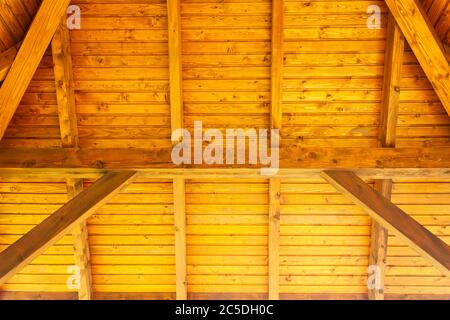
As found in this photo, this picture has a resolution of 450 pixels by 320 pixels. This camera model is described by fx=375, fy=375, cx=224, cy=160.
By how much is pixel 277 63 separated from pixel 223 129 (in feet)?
2.23

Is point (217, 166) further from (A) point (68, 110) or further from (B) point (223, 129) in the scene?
(A) point (68, 110)

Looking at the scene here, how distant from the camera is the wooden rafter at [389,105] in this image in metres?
2.79

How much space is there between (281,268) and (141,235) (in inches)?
52.6

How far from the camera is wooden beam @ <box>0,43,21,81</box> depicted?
255 centimetres

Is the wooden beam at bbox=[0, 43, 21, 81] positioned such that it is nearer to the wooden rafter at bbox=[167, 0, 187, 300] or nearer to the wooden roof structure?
the wooden roof structure

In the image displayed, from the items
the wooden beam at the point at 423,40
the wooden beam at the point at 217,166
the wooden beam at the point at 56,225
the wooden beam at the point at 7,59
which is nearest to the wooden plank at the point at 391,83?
the wooden beam at the point at 423,40

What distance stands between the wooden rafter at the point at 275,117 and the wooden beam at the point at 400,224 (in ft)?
2.47

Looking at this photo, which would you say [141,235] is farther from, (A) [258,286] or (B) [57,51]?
(B) [57,51]

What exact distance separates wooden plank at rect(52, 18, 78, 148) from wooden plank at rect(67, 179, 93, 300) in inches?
15.3

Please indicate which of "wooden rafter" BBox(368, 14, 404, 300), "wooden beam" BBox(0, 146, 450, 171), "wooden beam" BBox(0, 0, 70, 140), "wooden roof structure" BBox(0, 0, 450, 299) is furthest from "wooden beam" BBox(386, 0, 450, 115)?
"wooden beam" BBox(0, 0, 70, 140)

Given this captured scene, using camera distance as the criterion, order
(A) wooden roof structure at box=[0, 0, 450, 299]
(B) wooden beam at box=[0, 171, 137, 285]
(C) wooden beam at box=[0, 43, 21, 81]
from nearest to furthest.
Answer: (B) wooden beam at box=[0, 171, 137, 285] < (C) wooden beam at box=[0, 43, 21, 81] < (A) wooden roof structure at box=[0, 0, 450, 299]

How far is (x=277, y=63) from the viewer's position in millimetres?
2885

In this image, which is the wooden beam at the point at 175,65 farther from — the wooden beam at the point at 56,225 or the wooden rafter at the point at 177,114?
the wooden beam at the point at 56,225

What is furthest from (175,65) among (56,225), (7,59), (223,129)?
(56,225)
